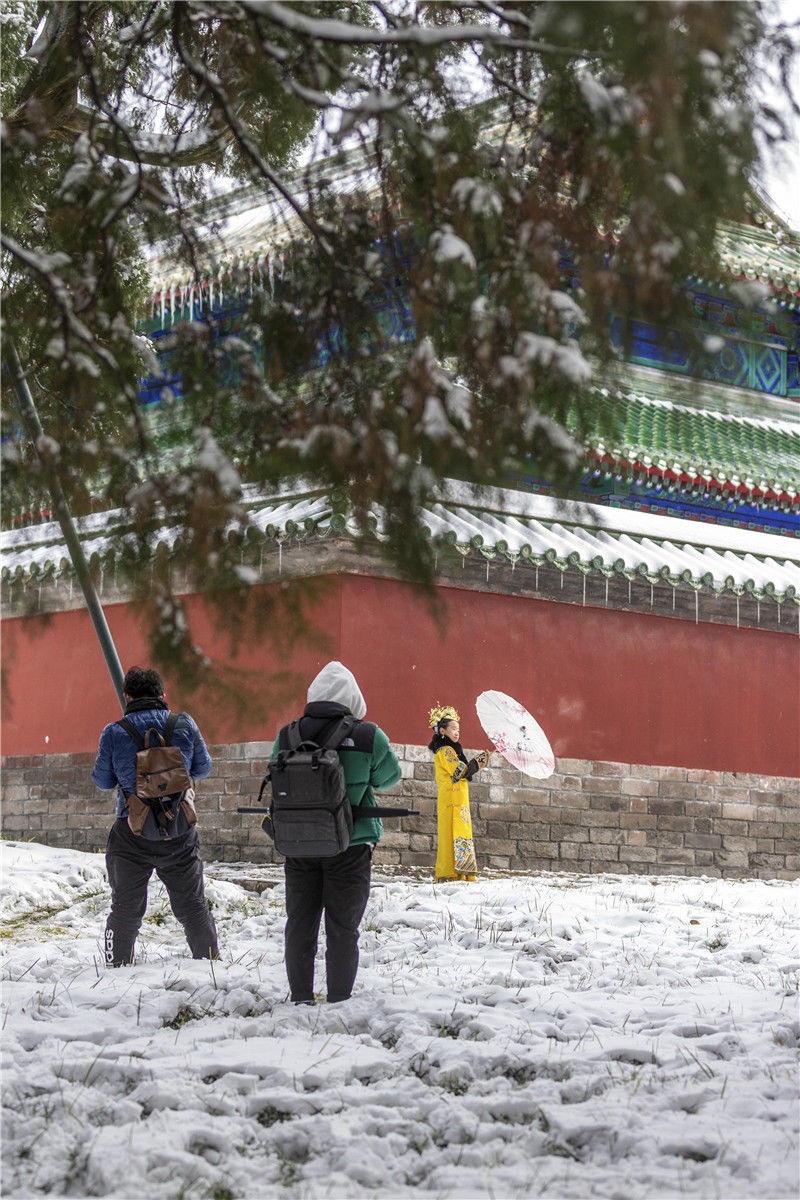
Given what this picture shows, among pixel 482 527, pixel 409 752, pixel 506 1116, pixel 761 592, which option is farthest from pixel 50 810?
pixel 506 1116

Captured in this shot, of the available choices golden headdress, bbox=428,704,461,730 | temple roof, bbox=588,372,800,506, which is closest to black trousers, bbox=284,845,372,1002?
golden headdress, bbox=428,704,461,730

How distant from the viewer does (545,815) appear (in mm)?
10758

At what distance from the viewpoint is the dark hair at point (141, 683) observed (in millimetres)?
6348

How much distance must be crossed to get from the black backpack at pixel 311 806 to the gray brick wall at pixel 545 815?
4.53 m

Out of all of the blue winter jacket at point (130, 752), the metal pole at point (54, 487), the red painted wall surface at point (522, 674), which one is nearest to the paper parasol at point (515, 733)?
the red painted wall surface at point (522, 674)

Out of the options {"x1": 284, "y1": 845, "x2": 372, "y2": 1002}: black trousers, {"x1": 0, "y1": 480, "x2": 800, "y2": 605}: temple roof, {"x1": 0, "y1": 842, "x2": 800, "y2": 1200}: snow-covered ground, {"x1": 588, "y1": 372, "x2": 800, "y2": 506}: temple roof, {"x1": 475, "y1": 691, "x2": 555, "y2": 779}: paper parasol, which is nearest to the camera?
{"x1": 0, "y1": 842, "x2": 800, "y2": 1200}: snow-covered ground

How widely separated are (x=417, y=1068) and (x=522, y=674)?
637 cm

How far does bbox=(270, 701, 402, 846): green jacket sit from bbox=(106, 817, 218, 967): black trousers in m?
1.00

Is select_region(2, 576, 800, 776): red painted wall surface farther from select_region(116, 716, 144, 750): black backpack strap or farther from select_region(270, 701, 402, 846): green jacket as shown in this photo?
select_region(270, 701, 402, 846): green jacket

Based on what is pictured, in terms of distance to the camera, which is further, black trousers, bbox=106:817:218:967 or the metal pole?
black trousers, bbox=106:817:218:967

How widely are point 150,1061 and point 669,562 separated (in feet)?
25.6

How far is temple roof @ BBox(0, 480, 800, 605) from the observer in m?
10.4

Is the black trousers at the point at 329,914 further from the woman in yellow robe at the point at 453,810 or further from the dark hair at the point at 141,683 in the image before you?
the woman in yellow robe at the point at 453,810

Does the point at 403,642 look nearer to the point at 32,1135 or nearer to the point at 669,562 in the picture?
the point at 669,562
